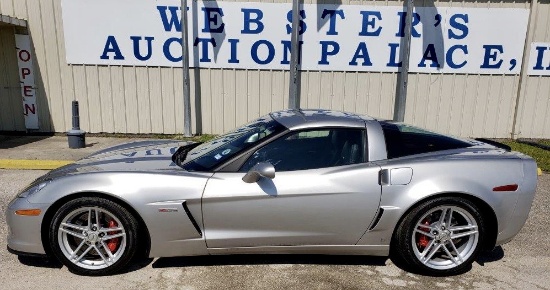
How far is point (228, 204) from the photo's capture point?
280 cm

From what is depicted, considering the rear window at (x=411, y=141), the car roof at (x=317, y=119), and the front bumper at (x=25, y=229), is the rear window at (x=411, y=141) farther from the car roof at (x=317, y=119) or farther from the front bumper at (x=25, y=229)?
the front bumper at (x=25, y=229)

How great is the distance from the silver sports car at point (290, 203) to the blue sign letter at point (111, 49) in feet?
19.9

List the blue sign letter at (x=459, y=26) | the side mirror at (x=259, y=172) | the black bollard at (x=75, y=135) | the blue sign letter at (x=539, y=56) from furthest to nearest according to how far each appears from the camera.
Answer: the blue sign letter at (x=539, y=56)
the blue sign letter at (x=459, y=26)
the black bollard at (x=75, y=135)
the side mirror at (x=259, y=172)

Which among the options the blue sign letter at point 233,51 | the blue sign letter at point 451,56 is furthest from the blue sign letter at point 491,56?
the blue sign letter at point 233,51

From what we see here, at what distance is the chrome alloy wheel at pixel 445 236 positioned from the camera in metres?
3.01

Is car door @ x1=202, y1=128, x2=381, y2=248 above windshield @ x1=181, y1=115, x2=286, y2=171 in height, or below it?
below

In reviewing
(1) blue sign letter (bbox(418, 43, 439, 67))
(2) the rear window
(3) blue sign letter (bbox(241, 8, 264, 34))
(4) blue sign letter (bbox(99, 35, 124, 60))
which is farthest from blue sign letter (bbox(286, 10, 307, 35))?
(2) the rear window

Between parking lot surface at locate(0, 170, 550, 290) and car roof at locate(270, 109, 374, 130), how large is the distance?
1.21 meters

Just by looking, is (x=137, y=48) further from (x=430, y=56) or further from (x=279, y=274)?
(x=279, y=274)

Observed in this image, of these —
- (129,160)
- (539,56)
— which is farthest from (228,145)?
(539,56)

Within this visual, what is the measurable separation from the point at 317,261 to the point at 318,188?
80 centimetres

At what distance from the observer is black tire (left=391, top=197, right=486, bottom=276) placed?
9.69ft

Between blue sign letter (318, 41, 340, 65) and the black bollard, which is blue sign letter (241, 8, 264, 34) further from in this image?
the black bollard

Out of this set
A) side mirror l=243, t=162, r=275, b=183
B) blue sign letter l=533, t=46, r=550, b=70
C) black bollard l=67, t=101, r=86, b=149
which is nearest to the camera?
side mirror l=243, t=162, r=275, b=183
